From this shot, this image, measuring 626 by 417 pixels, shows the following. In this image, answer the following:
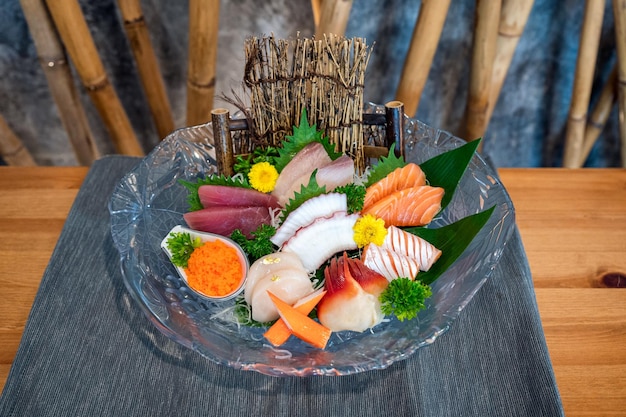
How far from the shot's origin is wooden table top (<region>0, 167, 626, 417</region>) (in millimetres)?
1104

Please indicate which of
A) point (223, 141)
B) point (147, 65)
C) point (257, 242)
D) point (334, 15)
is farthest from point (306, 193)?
point (147, 65)

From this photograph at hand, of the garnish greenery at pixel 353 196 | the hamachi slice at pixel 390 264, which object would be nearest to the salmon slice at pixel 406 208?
the garnish greenery at pixel 353 196

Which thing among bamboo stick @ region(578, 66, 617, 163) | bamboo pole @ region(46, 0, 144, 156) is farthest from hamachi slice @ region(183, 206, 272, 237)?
bamboo stick @ region(578, 66, 617, 163)

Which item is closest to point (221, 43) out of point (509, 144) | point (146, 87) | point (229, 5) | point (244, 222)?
point (229, 5)

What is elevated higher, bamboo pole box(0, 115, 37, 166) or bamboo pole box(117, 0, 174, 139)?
bamboo pole box(117, 0, 174, 139)

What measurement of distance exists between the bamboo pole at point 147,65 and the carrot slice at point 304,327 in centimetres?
131

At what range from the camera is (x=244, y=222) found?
1.31 meters

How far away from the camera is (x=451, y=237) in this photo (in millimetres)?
1221

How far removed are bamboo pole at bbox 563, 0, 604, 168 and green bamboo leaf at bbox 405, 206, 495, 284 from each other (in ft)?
3.60

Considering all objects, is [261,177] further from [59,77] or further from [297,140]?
[59,77]

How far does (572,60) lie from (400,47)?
0.67 metres

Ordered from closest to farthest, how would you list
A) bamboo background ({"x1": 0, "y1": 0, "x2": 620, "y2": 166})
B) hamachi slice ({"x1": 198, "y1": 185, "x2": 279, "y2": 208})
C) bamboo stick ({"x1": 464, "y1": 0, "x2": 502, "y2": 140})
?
hamachi slice ({"x1": 198, "y1": 185, "x2": 279, "y2": 208}) → bamboo stick ({"x1": 464, "y1": 0, "x2": 502, "y2": 140}) → bamboo background ({"x1": 0, "y1": 0, "x2": 620, "y2": 166})

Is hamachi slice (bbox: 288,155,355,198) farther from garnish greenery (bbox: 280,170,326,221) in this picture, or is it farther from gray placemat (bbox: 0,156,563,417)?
gray placemat (bbox: 0,156,563,417)

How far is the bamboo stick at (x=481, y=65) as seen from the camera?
184 cm
